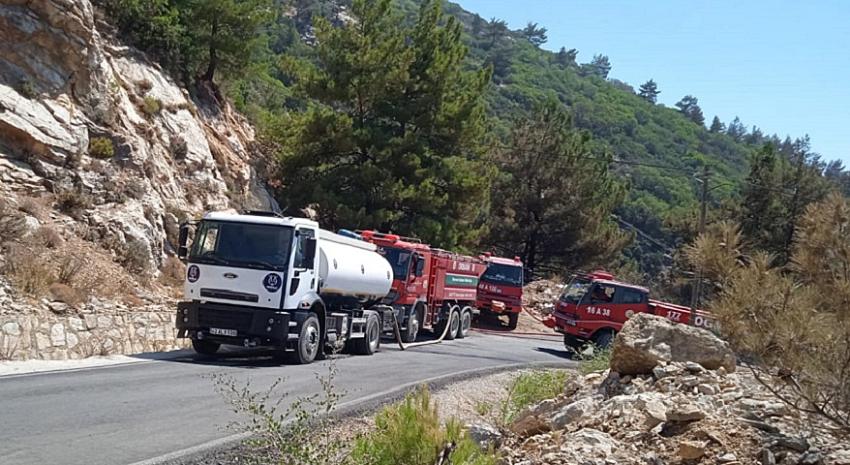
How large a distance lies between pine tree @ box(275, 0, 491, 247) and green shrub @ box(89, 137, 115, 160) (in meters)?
10.4

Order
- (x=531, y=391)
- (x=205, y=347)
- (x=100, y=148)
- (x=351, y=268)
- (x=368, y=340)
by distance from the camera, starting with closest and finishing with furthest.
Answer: (x=531, y=391) → (x=205, y=347) → (x=351, y=268) → (x=368, y=340) → (x=100, y=148)

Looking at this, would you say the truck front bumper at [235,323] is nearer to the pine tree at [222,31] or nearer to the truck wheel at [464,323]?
the truck wheel at [464,323]

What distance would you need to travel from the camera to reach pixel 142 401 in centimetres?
1138

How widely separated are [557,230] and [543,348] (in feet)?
53.2

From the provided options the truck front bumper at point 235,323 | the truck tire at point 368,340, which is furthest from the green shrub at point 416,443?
the truck tire at point 368,340

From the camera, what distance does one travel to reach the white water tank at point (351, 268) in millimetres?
19188

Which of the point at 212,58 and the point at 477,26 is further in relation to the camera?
the point at 477,26

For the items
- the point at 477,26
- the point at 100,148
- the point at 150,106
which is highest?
the point at 477,26

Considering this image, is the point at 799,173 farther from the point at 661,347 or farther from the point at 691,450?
the point at 691,450

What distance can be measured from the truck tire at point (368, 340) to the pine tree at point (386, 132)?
11.9 metres

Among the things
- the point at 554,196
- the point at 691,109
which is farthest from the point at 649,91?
the point at 554,196

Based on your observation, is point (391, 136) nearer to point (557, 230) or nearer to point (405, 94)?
point (405, 94)

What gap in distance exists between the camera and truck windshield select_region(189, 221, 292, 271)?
17.0m

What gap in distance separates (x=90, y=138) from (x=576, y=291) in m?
15.7
